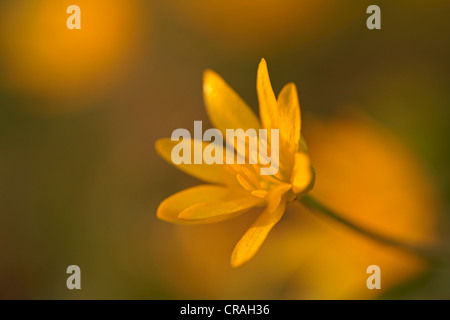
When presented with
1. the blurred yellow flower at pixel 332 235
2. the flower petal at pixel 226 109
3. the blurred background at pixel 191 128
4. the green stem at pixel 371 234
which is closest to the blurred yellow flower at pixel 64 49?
the blurred background at pixel 191 128

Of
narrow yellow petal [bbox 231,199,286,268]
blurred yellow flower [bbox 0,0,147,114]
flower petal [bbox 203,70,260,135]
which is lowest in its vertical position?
narrow yellow petal [bbox 231,199,286,268]

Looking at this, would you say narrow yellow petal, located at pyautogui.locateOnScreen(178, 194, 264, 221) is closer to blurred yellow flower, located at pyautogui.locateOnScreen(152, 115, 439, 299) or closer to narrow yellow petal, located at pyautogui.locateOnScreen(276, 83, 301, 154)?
narrow yellow petal, located at pyautogui.locateOnScreen(276, 83, 301, 154)

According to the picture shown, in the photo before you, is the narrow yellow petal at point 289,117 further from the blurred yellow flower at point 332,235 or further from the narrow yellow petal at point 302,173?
the blurred yellow flower at point 332,235

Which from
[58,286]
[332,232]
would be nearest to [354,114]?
[332,232]

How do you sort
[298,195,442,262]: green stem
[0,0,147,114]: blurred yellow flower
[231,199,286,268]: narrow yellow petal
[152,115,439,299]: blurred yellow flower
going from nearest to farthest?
1. [231,199,286,268]: narrow yellow petal
2. [298,195,442,262]: green stem
3. [152,115,439,299]: blurred yellow flower
4. [0,0,147,114]: blurred yellow flower

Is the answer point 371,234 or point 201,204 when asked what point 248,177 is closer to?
point 201,204

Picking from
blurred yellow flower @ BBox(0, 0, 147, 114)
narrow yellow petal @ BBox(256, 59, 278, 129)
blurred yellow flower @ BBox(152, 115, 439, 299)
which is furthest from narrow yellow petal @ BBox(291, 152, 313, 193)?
blurred yellow flower @ BBox(0, 0, 147, 114)
